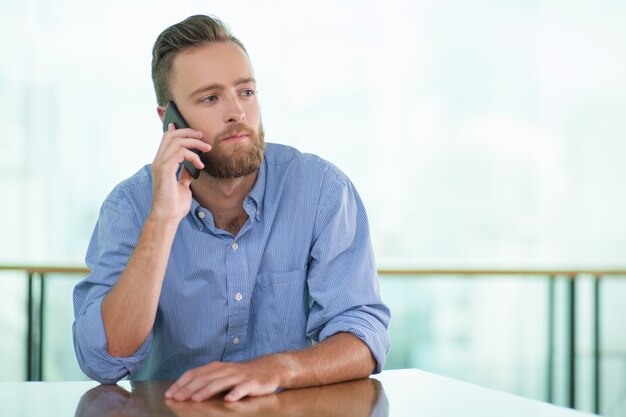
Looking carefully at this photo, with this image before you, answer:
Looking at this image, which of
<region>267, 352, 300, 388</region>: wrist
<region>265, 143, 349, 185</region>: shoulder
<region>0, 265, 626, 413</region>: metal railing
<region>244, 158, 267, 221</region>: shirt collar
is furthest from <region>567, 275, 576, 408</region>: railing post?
<region>267, 352, 300, 388</region>: wrist

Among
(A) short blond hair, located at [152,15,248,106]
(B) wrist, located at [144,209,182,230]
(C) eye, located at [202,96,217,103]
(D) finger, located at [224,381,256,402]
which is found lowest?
(D) finger, located at [224,381,256,402]

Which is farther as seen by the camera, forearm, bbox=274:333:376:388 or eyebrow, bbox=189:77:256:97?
eyebrow, bbox=189:77:256:97

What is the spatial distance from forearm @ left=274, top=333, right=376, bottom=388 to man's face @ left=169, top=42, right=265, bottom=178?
462 millimetres

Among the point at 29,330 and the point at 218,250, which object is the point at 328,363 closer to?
the point at 218,250

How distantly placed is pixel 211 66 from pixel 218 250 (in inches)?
16.1

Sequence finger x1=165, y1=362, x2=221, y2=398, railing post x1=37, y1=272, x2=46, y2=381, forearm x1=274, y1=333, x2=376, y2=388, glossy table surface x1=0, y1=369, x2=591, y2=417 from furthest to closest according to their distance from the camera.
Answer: railing post x1=37, y1=272, x2=46, y2=381, forearm x1=274, y1=333, x2=376, y2=388, finger x1=165, y1=362, x2=221, y2=398, glossy table surface x1=0, y1=369, x2=591, y2=417

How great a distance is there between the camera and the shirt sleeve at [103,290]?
1.73 metres

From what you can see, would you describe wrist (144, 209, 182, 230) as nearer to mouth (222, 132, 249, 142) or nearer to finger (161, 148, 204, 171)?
finger (161, 148, 204, 171)

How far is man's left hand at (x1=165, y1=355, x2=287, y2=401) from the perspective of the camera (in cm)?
139

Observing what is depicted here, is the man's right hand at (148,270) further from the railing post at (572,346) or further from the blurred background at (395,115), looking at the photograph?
the blurred background at (395,115)

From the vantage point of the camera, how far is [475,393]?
1445 mm

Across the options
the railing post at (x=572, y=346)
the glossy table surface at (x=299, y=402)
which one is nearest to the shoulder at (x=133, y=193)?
the glossy table surface at (x=299, y=402)

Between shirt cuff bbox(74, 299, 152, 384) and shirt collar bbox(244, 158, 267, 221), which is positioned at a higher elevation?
shirt collar bbox(244, 158, 267, 221)

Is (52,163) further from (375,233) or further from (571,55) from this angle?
(571,55)
